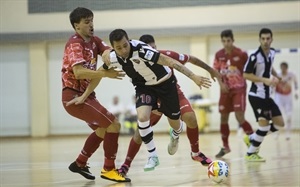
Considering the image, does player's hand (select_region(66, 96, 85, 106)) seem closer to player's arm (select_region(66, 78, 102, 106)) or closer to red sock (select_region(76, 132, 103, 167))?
player's arm (select_region(66, 78, 102, 106))

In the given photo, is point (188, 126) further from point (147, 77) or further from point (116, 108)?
point (116, 108)

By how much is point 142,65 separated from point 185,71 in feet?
2.16

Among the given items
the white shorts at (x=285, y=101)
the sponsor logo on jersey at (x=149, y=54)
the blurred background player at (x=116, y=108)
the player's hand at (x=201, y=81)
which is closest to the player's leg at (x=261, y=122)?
the player's hand at (x=201, y=81)

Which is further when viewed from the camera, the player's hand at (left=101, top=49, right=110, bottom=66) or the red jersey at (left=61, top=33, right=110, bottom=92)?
the red jersey at (left=61, top=33, right=110, bottom=92)

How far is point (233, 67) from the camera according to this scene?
12148 mm

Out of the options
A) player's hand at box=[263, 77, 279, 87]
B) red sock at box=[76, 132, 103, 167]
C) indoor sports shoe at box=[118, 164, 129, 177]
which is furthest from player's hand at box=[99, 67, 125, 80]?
player's hand at box=[263, 77, 279, 87]

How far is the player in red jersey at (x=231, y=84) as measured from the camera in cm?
1191

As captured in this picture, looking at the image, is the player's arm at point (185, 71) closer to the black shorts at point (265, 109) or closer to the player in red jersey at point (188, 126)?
the player in red jersey at point (188, 126)

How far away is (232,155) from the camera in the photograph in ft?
39.0

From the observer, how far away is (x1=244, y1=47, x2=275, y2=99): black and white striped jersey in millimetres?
10492

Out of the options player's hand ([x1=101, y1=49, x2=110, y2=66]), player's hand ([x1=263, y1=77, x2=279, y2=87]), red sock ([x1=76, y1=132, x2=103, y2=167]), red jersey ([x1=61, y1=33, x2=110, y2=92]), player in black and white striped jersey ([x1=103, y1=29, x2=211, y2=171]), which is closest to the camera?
player in black and white striped jersey ([x1=103, y1=29, x2=211, y2=171])

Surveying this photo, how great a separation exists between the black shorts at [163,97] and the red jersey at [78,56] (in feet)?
2.33

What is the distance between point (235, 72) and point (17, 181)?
17.0 feet

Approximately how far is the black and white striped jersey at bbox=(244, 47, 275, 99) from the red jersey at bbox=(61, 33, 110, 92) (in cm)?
309
